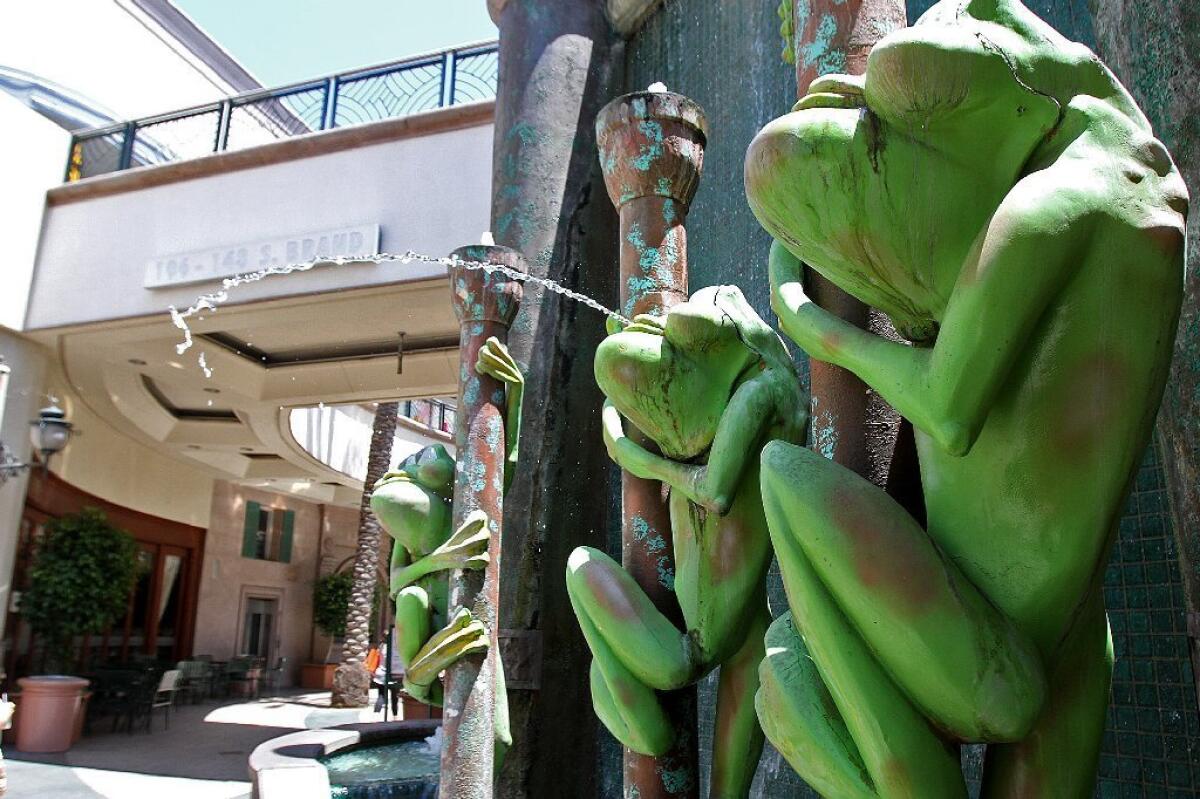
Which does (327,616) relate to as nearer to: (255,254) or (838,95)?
(255,254)

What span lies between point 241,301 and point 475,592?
762cm

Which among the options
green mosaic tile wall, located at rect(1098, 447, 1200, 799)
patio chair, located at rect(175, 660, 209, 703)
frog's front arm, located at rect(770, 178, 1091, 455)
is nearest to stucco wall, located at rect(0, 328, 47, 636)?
patio chair, located at rect(175, 660, 209, 703)

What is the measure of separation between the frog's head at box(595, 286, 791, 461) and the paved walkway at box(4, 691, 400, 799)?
18.6 feet

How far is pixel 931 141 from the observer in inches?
52.1

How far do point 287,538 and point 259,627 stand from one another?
2.14 meters

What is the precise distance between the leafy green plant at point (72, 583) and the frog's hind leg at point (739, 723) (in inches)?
534

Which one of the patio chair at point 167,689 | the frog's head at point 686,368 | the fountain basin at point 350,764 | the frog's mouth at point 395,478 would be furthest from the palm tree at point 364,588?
the frog's head at point 686,368

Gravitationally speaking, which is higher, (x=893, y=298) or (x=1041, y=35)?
(x=1041, y=35)

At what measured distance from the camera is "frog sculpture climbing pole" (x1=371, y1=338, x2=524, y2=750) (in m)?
3.03

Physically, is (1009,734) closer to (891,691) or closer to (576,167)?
(891,691)

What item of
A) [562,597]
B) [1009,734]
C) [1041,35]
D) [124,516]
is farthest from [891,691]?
[124,516]

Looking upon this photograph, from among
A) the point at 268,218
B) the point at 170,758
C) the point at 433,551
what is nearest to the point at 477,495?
the point at 433,551

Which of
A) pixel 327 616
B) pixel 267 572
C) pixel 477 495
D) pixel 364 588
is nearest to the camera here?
pixel 477 495

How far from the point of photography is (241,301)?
32.0 ft
